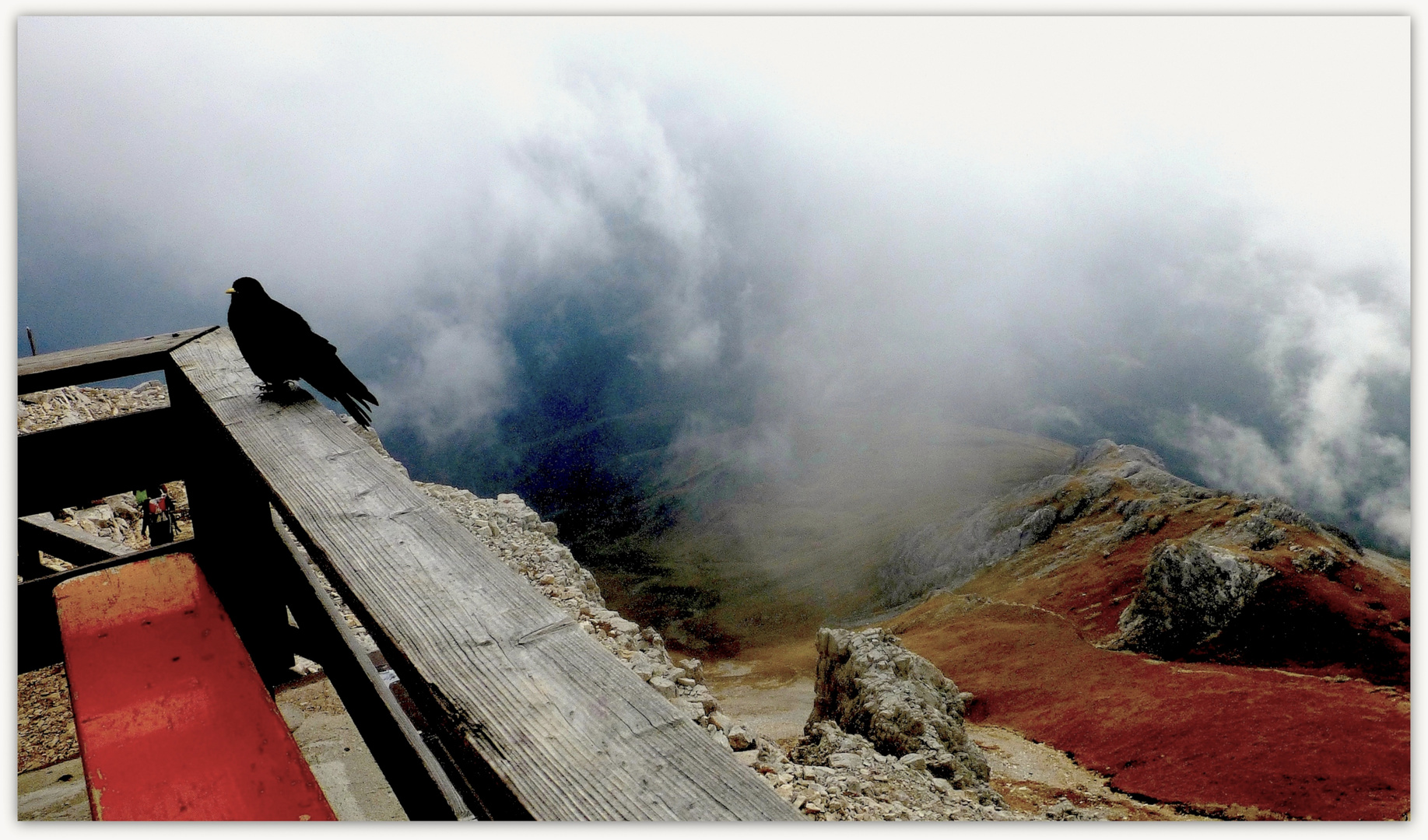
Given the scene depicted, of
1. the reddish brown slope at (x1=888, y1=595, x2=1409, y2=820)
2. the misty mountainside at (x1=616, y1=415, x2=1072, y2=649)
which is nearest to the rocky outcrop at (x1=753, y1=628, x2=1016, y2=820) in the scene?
the reddish brown slope at (x1=888, y1=595, x2=1409, y2=820)

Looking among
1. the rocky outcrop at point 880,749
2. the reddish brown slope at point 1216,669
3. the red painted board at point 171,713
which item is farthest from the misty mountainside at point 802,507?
the red painted board at point 171,713

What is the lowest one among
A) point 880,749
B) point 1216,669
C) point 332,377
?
point 1216,669

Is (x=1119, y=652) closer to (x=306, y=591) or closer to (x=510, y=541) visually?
(x=510, y=541)

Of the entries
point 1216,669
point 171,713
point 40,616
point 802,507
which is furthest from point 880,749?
point 802,507

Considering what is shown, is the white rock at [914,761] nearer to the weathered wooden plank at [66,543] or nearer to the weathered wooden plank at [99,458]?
the weathered wooden plank at [66,543]

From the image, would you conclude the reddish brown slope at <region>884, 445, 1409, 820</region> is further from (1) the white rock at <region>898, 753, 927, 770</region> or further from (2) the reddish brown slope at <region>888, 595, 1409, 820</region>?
(1) the white rock at <region>898, 753, 927, 770</region>

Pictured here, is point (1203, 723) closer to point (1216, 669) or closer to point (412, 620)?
point (1216, 669)
